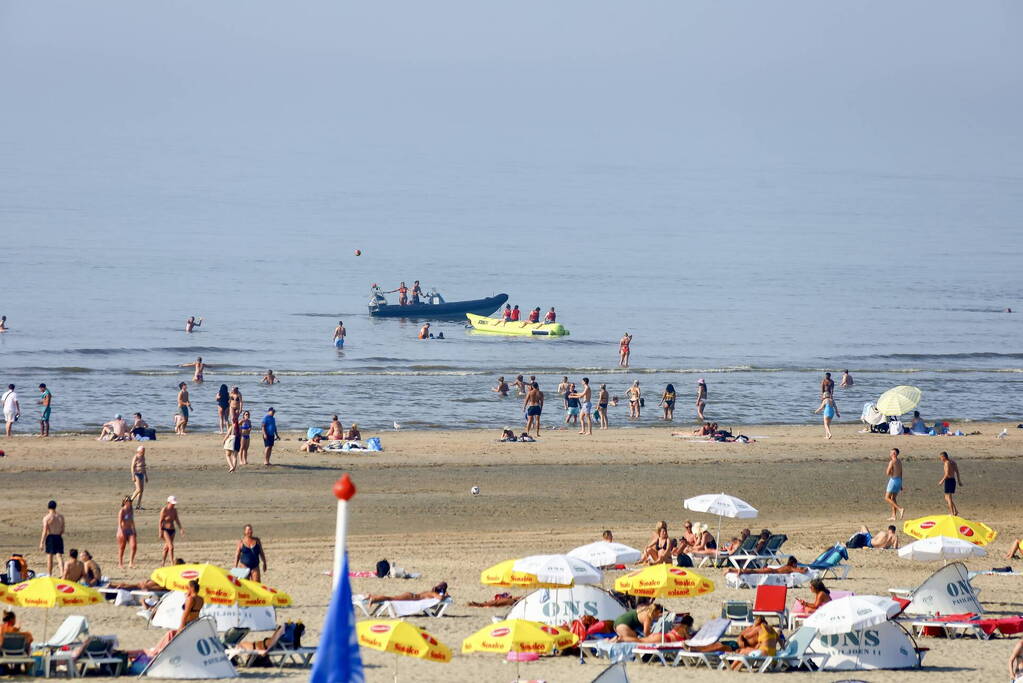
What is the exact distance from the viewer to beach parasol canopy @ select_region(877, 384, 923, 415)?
30.3 m

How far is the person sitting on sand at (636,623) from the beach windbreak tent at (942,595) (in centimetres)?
299

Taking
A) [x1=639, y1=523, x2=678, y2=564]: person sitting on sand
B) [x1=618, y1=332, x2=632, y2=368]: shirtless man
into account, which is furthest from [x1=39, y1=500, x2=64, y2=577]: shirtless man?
[x1=618, y1=332, x2=632, y2=368]: shirtless man

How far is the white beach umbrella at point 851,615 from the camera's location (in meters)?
13.4

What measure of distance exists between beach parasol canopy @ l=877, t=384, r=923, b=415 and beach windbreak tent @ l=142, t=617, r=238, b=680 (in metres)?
20.2

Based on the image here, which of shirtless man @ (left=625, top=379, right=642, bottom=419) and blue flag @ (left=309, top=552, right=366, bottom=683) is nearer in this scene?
blue flag @ (left=309, top=552, right=366, bottom=683)

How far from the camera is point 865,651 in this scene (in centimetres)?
1391

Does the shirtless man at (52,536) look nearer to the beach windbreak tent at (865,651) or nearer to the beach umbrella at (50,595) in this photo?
the beach umbrella at (50,595)

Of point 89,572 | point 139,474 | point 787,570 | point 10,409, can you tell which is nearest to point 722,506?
point 787,570

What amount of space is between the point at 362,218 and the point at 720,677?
380 feet

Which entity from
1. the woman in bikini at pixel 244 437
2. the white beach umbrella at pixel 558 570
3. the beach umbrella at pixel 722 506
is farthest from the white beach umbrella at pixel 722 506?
the woman in bikini at pixel 244 437

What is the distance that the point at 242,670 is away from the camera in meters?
13.5

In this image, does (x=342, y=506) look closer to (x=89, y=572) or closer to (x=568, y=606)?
(x=568, y=606)

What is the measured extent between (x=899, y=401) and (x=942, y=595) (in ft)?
50.4

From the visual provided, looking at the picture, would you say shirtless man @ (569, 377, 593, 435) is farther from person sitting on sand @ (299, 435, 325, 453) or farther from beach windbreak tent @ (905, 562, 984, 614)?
beach windbreak tent @ (905, 562, 984, 614)
